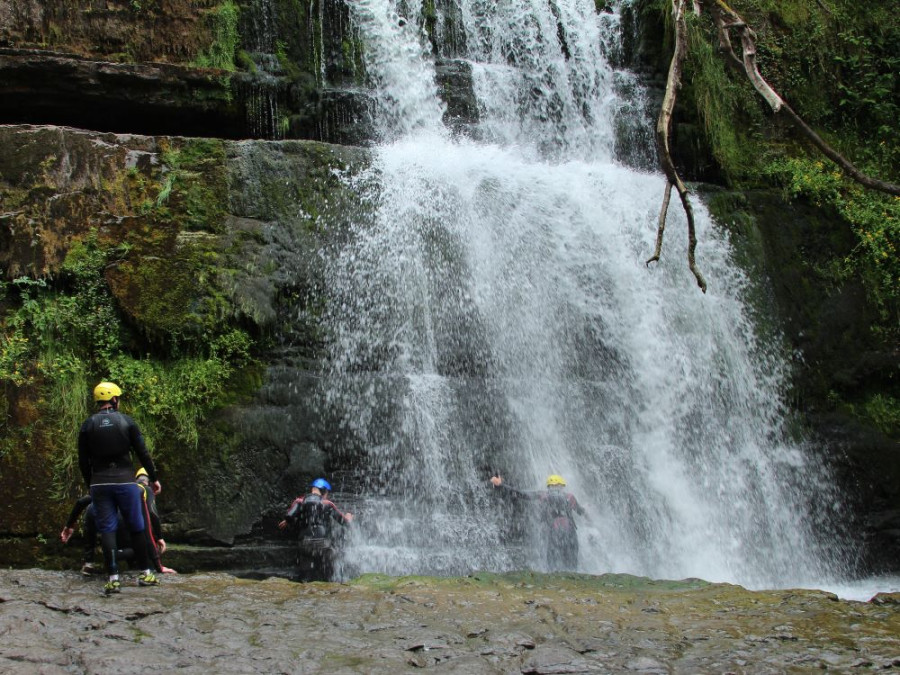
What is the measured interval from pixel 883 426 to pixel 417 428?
22.6ft

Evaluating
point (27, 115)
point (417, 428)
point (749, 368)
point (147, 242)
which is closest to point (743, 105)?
point (749, 368)

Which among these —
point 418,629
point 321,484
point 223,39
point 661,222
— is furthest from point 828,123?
point 418,629

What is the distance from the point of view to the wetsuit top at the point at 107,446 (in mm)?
6016

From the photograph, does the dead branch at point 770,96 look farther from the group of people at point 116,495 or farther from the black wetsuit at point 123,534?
the black wetsuit at point 123,534

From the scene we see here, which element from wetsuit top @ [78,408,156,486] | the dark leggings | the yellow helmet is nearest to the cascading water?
the dark leggings

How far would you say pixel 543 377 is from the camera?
9734 millimetres

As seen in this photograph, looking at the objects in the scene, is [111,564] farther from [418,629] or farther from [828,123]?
[828,123]

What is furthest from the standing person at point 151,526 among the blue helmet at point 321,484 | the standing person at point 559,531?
the standing person at point 559,531

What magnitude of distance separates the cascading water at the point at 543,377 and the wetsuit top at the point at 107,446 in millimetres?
2636

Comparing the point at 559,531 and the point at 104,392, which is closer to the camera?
the point at 104,392

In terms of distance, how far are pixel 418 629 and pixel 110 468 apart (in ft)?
9.10

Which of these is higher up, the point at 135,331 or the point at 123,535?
the point at 135,331

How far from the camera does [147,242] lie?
8.98 metres

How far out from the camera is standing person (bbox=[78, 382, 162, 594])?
6.01m
